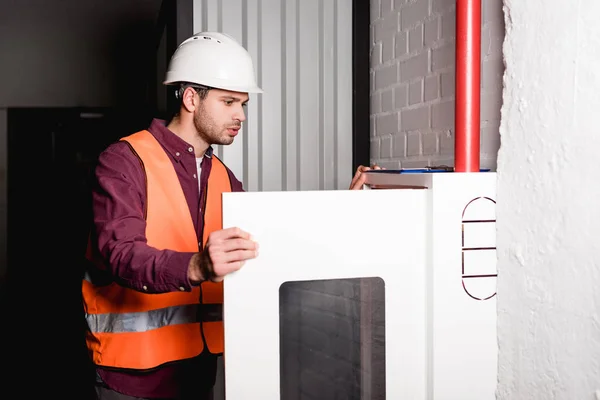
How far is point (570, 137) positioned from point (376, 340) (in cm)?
53

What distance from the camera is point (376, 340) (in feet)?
4.51

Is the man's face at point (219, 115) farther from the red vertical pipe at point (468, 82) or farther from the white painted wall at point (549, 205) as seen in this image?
the white painted wall at point (549, 205)

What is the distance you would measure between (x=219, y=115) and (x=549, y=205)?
89 centimetres

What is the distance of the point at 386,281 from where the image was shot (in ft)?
4.39

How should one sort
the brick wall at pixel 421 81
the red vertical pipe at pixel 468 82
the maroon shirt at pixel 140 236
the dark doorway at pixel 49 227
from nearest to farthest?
the maroon shirt at pixel 140 236 < the red vertical pipe at pixel 468 82 < the brick wall at pixel 421 81 < the dark doorway at pixel 49 227

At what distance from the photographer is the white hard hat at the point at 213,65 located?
1746mm

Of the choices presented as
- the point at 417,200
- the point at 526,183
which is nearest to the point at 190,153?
the point at 417,200

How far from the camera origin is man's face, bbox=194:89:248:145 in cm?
179

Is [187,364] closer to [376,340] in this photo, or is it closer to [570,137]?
[376,340]

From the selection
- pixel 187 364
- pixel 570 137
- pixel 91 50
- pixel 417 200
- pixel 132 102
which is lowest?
pixel 187 364

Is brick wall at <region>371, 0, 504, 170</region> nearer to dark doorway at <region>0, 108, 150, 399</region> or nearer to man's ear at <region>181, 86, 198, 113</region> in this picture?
man's ear at <region>181, 86, 198, 113</region>

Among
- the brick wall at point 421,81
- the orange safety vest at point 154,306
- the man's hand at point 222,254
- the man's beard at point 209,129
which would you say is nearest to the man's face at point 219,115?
the man's beard at point 209,129

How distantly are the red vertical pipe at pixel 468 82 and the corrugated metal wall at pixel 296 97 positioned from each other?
1.09 m

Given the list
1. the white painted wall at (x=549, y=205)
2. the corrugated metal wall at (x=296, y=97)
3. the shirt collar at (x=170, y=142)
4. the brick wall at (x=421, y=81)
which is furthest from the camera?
the corrugated metal wall at (x=296, y=97)
